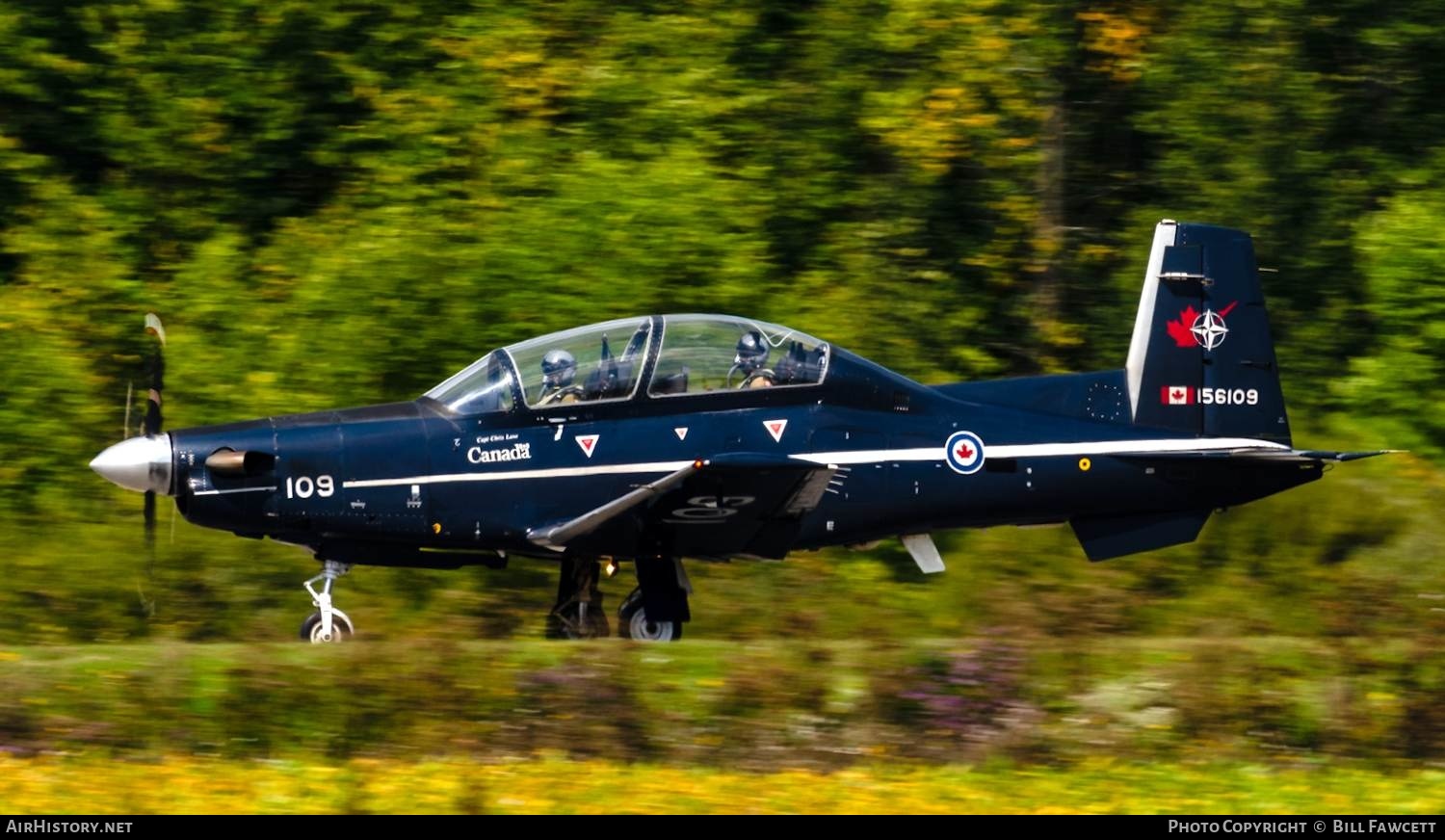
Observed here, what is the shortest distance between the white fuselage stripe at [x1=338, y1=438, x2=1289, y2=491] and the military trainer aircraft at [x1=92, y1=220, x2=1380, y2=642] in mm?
12

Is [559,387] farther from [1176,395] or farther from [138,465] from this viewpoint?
[1176,395]

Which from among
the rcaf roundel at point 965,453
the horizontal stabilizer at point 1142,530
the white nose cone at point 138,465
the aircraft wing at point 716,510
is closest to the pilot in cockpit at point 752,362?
the aircraft wing at point 716,510

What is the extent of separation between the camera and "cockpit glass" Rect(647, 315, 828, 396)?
36.3ft

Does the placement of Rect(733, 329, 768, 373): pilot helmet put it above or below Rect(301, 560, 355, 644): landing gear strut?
above

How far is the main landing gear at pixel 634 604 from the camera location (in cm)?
1135

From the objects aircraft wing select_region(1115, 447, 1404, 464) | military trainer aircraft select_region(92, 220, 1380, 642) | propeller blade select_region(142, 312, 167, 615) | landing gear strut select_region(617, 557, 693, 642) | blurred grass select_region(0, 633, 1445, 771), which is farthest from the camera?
aircraft wing select_region(1115, 447, 1404, 464)

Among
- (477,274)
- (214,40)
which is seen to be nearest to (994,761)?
(477,274)

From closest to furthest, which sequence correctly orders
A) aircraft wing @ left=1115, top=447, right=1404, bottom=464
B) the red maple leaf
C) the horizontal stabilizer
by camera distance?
aircraft wing @ left=1115, top=447, right=1404, bottom=464 < the horizontal stabilizer < the red maple leaf

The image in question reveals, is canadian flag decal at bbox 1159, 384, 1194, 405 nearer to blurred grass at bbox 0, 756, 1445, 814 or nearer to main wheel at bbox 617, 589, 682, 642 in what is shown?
blurred grass at bbox 0, 756, 1445, 814

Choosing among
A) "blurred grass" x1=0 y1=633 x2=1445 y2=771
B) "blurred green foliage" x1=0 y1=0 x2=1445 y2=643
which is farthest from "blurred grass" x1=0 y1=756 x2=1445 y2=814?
"blurred green foliage" x1=0 y1=0 x2=1445 y2=643

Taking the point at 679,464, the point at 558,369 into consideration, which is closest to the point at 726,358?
the point at 679,464

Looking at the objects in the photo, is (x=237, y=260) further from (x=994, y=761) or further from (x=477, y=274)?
(x=994, y=761)

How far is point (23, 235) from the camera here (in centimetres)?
1777

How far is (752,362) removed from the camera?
11172mm
